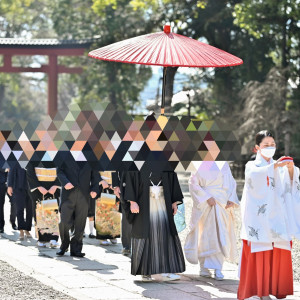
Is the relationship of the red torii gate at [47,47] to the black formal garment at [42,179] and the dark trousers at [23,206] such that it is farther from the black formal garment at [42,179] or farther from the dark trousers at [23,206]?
the black formal garment at [42,179]

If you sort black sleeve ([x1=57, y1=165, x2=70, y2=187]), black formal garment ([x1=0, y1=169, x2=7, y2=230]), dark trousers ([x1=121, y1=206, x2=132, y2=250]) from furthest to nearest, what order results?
black formal garment ([x1=0, y1=169, x2=7, y2=230]) → dark trousers ([x1=121, y1=206, x2=132, y2=250]) → black sleeve ([x1=57, y1=165, x2=70, y2=187])

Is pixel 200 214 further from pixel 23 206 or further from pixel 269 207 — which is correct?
pixel 23 206

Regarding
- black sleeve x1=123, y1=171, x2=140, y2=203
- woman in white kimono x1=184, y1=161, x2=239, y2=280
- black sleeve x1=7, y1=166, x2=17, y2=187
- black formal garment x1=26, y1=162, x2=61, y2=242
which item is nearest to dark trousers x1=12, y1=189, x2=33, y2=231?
black sleeve x1=7, y1=166, x2=17, y2=187

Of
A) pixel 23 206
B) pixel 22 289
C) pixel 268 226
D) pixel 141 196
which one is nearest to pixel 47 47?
pixel 23 206

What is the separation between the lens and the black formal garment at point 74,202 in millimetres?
10594

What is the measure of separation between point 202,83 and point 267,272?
28.3 metres

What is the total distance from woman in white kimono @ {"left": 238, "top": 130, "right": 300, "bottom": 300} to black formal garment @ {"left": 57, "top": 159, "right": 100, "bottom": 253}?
11.8ft

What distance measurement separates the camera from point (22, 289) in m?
8.01

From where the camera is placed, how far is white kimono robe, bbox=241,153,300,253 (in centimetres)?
741

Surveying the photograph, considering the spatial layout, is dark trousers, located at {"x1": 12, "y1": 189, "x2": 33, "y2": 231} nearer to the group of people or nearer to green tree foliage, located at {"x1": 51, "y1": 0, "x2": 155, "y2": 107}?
the group of people

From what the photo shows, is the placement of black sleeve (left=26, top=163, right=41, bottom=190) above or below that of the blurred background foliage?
below

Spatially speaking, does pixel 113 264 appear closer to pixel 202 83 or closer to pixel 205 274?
pixel 205 274

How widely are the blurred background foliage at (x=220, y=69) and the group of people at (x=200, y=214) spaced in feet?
27.0

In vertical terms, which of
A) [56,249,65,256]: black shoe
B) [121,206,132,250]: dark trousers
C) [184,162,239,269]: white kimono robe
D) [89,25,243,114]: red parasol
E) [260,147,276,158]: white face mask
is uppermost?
[89,25,243,114]: red parasol
